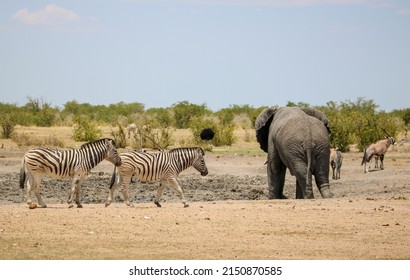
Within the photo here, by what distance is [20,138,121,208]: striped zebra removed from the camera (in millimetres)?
17031

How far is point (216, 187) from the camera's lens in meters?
24.3

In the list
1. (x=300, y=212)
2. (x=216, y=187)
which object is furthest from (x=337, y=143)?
(x=300, y=212)

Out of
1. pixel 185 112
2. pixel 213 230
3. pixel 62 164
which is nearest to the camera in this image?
pixel 213 230

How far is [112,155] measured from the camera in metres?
17.5

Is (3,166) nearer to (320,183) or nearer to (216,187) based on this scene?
(216,187)

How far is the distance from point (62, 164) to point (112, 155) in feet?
2.99

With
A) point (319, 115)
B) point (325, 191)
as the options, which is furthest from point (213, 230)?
point (319, 115)

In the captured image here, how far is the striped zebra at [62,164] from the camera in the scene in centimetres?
1703

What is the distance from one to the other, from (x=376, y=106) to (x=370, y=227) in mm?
32860

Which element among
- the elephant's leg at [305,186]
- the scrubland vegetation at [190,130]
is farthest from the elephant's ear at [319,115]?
the scrubland vegetation at [190,130]

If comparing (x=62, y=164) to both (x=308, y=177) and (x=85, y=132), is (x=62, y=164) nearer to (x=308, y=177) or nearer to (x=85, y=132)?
(x=308, y=177)

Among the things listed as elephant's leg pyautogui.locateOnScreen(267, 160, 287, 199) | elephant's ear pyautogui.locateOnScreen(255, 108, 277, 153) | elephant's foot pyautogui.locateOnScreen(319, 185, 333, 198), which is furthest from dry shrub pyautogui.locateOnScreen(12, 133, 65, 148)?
elephant's foot pyautogui.locateOnScreen(319, 185, 333, 198)

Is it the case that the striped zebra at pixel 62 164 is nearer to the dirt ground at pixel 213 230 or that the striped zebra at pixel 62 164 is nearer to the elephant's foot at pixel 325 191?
the dirt ground at pixel 213 230

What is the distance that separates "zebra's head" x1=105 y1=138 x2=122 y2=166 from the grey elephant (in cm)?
434
